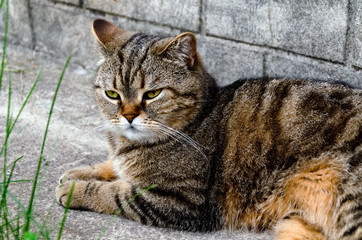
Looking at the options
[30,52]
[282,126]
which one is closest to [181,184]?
[282,126]

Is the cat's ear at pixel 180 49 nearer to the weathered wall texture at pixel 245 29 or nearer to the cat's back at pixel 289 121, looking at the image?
the cat's back at pixel 289 121

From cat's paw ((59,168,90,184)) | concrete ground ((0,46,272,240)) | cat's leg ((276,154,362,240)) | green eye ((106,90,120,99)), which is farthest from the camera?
cat's paw ((59,168,90,184))

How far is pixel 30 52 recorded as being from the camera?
17.9 ft

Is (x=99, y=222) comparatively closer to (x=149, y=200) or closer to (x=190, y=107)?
(x=149, y=200)

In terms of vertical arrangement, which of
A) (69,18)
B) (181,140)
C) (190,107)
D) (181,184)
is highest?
(69,18)

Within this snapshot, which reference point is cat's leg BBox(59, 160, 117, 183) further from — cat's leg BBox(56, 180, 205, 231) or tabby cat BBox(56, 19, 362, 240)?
cat's leg BBox(56, 180, 205, 231)

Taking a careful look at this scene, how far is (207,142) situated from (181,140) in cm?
16

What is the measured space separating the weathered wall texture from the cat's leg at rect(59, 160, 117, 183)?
1.28 metres

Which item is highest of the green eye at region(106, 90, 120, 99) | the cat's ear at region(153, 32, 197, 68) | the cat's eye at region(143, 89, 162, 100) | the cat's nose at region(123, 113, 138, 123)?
the cat's ear at region(153, 32, 197, 68)

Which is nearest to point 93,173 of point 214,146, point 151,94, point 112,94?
point 112,94

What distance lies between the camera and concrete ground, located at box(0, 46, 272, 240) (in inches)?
115

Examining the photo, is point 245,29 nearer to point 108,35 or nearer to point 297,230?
point 108,35

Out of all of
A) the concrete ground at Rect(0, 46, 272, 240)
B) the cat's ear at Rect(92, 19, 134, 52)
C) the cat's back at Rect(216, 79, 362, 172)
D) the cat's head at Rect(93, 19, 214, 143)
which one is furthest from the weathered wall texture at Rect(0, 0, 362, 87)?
the cat's ear at Rect(92, 19, 134, 52)

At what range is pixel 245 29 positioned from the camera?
3969 mm
